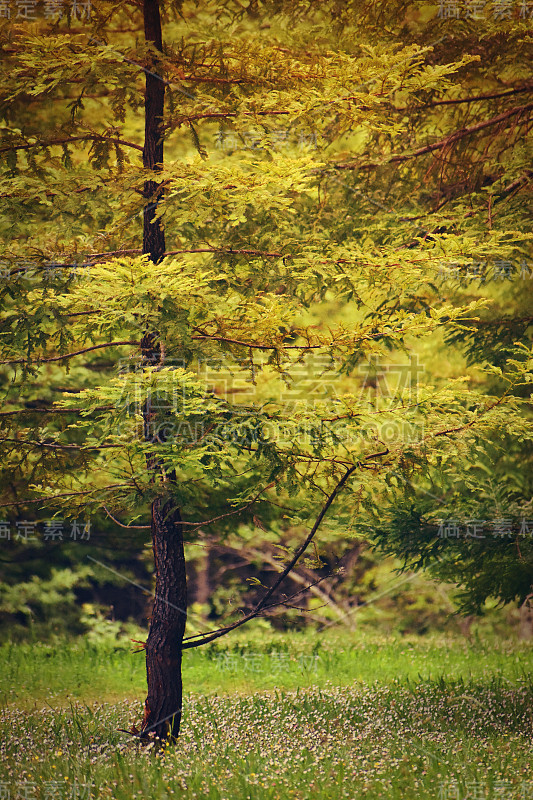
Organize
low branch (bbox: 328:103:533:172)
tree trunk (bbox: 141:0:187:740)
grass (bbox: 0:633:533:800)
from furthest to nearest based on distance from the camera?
1. low branch (bbox: 328:103:533:172)
2. tree trunk (bbox: 141:0:187:740)
3. grass (bbox: 0:633:533:800)

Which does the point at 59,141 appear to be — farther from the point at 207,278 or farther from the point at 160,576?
the point at 160,576

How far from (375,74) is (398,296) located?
2701 millimetres

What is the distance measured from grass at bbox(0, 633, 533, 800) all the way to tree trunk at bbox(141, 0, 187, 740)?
31cm

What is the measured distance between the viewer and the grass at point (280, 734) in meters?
5.73

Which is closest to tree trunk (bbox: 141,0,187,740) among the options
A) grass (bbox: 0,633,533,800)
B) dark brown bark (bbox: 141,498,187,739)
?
dark brown bark (bbox: 141,498,187,739)

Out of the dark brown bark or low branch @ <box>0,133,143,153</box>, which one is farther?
the dark brown bark

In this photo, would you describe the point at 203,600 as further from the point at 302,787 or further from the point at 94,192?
the point at 94,192

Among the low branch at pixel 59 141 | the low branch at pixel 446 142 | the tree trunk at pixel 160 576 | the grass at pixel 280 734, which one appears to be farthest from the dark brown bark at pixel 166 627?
the low branch at pixel 446 142

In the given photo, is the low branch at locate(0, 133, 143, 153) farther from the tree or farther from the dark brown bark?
the dark brown bark

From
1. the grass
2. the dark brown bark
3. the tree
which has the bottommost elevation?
the grass

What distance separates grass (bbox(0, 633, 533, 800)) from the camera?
18.8 feet

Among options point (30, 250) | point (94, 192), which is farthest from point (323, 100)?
point (30, 250)

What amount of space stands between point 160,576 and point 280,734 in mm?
2153

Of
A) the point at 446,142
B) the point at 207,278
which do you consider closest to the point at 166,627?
the point at 207,278
